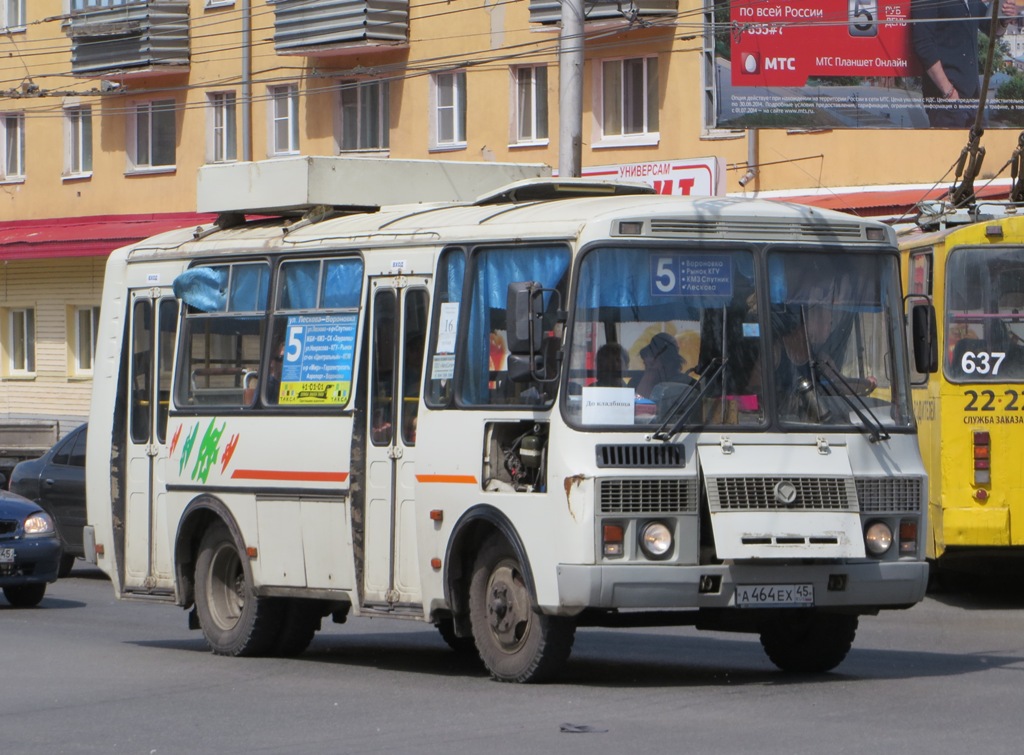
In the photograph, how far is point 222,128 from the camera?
124 feet

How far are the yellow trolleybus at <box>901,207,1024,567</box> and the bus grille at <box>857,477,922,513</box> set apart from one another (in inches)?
202

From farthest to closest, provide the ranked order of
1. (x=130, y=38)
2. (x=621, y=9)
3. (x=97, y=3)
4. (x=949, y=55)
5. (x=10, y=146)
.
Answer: (x=10, y=146) < (x=97, y=3) < (x=130, y=38) < (x=621, y=9) < (x=949, y=55)

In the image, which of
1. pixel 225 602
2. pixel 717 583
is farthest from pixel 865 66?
pixel 717 583

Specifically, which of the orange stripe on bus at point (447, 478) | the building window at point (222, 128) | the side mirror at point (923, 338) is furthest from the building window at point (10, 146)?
the side mirror at point (923, 338)

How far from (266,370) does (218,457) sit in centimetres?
71

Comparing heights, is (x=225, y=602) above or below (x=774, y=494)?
below

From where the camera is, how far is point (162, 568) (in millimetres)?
13977

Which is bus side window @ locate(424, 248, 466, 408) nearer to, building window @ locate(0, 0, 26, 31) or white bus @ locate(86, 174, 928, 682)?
white bus @ locate(86, 174, 928, 682)

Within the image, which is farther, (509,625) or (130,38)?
(130,38)

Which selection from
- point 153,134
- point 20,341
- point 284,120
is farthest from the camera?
point 20,341

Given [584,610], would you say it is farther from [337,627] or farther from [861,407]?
[337,627]

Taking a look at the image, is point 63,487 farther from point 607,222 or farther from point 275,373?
point 607,222

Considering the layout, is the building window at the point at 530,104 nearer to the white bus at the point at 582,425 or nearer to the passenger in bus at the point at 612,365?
the white bus at the point at 582,425

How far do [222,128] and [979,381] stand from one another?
2355 centimetres
